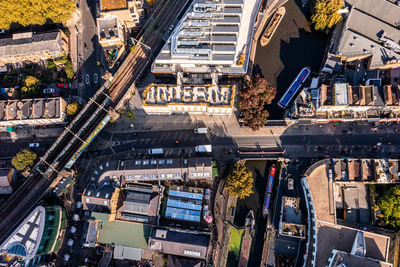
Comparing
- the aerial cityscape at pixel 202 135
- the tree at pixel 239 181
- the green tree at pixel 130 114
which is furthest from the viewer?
the green tree at pixel 130 114

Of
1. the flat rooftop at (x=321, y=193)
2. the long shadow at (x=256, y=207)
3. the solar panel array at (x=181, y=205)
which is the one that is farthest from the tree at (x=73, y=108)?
the flat rooftop at (x=321, y=193)

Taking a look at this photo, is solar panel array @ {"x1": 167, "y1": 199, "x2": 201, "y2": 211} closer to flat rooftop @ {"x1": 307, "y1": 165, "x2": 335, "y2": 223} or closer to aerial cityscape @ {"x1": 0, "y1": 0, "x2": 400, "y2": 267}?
aerial cityscape @ {"x1": 0, "y1": 0, "x2": 400, "y2": 267}

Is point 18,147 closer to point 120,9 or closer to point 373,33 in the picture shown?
point 120,9

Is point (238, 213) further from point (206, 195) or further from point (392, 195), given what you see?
point (392, 195)

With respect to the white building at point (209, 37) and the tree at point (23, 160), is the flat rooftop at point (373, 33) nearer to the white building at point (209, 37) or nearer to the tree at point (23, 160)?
the white building at point (209, 37)

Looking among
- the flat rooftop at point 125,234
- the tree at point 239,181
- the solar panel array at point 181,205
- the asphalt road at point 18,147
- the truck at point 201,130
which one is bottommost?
the flat rooftop at point 125,234

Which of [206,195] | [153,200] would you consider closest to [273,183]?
[206,195]

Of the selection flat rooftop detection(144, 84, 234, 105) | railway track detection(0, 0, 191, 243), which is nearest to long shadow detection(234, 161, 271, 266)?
flat rooftop detection(144, 84, 234, 105)
